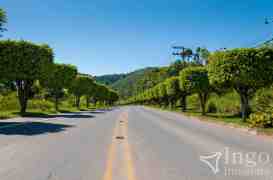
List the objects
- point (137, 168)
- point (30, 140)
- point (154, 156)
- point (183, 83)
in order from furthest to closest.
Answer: point (183, 83)
point (30, 140)
point (154, 156)
point (137, 168)

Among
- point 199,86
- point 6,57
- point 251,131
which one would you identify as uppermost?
point 6,57

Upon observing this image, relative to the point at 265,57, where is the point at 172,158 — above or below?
below

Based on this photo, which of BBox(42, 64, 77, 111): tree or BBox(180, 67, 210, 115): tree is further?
BBox(42, 64, 77, 111): tree

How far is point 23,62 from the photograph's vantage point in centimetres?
3136

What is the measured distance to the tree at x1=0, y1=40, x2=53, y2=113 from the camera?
3081 centimetres

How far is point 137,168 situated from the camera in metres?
7.62

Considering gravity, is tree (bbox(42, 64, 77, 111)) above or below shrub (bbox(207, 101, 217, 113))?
above

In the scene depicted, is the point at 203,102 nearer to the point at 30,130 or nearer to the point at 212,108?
the point at 212,108

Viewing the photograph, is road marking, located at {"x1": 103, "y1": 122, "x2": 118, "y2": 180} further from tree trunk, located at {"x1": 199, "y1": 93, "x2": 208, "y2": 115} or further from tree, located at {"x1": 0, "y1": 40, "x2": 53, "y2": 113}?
tree trunk, located at {"x1": 199, "y1": 93, "x2": 208, "y2": 115}

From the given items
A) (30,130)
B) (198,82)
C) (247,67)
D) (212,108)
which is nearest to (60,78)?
(198,82)

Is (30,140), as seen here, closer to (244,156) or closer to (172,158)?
(172,158)

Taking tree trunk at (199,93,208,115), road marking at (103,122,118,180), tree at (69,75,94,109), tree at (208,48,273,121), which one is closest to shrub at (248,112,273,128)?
tree at (208,48,273,121)

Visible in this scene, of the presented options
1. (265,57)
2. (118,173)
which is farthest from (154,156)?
(265,57)

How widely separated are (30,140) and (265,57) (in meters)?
18.0
